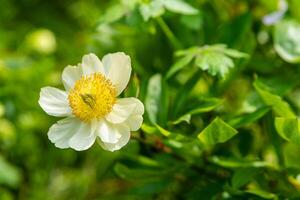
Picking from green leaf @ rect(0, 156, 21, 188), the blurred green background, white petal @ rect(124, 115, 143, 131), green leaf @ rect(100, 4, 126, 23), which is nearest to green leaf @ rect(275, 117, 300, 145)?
the blurred green background

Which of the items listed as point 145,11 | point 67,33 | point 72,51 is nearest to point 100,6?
point 67,33

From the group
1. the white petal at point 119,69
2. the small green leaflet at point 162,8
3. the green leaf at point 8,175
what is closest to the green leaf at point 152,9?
the small green leaflet at point 162,8

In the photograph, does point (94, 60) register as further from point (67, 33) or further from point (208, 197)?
point (67, 33)

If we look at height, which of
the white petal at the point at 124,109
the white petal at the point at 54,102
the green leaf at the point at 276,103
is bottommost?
the green leaf at the point at 276,103

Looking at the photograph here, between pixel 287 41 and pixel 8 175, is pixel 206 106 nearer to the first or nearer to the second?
pixel 287 41

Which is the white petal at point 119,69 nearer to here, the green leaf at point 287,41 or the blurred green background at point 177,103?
the blurred green background at point 177,103

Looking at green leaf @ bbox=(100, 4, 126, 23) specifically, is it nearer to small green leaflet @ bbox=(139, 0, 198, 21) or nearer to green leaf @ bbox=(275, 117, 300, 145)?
small green leaflet @ bbox=(139, 0, 198, 21)
